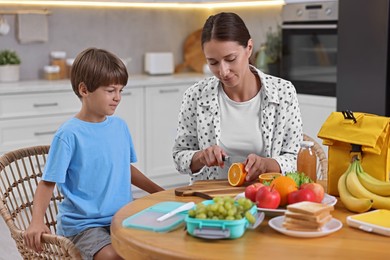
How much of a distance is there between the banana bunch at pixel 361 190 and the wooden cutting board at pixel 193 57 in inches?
156

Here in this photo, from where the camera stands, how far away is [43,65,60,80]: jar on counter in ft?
16.8

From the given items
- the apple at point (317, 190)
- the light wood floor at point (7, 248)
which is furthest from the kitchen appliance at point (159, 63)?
the apple at point (317, 190)

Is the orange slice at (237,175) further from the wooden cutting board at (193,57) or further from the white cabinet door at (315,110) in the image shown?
the wooden cutting board at (193,57)

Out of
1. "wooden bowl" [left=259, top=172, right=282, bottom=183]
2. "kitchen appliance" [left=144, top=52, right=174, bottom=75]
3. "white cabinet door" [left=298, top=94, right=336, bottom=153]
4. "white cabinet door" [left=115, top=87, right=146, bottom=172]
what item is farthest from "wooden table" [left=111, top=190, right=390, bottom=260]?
"kitchen appliance" [left=144, top=52, right=174, bottom=75]

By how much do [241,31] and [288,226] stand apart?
870 mm

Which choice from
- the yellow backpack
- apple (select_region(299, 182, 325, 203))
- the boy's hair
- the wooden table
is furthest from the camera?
the boy's hair

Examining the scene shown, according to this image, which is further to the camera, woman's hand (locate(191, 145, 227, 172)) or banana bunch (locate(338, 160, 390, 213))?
woman's hand (locate(191, 145, 227, 172))

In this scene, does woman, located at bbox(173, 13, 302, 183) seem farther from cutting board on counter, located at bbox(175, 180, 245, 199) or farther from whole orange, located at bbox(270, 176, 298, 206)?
whole orange, located at bbox(270, 176, 298, 206)

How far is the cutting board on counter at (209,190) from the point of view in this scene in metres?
2.06

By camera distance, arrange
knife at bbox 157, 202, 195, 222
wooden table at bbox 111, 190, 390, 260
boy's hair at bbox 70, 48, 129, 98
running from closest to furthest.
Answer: wooden table at bbox 111, 190, 390, 260
knife at bbox 157, 202, 195, 222
boy's hair at bbox 70, 48, 129, 98

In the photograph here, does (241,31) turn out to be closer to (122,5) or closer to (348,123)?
(348,123)

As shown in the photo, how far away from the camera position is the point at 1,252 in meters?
3.83

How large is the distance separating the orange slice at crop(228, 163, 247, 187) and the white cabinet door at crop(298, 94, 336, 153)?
7.99 feet

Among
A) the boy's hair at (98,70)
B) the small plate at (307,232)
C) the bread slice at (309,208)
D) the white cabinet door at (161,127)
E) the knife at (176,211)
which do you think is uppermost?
the boy's hair at (98,70)
